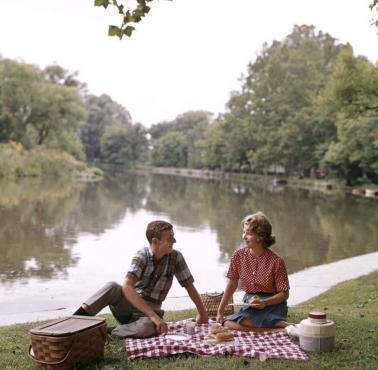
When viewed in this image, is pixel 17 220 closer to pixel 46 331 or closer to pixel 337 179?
pixel 46 331

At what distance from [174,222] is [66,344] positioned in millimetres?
17005

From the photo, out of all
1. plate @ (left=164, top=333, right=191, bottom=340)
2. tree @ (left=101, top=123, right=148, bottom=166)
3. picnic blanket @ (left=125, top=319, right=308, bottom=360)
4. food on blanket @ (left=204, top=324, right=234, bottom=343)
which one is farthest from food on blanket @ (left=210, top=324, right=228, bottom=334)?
tree @ (left=101, top=123, right=148, bottom=166)

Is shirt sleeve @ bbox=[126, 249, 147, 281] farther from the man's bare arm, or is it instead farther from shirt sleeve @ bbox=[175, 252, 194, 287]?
the man's bare arm

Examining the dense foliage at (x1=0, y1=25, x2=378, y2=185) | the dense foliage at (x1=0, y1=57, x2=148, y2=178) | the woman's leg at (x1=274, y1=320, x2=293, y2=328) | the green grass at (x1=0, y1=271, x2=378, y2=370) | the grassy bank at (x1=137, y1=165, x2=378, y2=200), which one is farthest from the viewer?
the grassy bank at (x1=137, y1=165, x2=378, y2=200)

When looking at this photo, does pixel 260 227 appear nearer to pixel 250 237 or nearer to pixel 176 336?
pixel 250 237

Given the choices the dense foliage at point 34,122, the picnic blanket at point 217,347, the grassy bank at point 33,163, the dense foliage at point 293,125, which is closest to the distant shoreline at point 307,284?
the picnic blanket at point 217,347

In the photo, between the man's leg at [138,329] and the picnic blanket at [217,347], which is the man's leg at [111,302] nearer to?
the man's leg at [138,329]

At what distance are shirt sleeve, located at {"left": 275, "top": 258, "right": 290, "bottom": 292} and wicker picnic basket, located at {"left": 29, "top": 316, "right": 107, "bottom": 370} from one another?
172 centimetres

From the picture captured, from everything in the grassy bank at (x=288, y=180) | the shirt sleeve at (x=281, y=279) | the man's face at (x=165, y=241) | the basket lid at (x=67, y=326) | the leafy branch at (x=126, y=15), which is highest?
the leafy branch at (x=126, y=15)

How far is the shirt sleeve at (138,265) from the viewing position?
5.06 metres

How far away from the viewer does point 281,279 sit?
5.31m

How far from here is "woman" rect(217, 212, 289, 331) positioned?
5301mm

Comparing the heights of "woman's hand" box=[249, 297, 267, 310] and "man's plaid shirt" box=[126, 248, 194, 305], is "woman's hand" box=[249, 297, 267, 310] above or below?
below

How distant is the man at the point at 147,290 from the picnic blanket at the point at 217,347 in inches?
7.4
